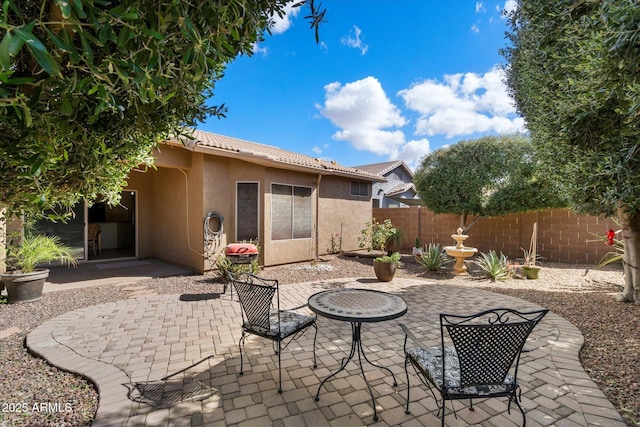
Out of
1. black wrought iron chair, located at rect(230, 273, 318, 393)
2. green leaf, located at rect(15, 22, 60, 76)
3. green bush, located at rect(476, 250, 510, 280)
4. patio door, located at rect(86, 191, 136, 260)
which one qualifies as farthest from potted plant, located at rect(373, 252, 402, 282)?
patio door, located at rect(86, 191, 136, 260)

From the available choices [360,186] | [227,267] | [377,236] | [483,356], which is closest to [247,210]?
[227,267]

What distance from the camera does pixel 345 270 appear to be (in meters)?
9.06

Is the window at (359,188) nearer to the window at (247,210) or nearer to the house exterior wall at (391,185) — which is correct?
the window at (247,210)

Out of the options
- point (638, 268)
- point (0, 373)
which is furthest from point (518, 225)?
point (0, 373)

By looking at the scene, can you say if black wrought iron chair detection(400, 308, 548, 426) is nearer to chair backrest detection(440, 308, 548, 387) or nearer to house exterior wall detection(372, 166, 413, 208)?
chair backrest detection(440, 308, 548, 387)

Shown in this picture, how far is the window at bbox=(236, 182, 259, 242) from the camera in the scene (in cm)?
859

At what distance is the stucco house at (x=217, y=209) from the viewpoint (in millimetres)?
7992

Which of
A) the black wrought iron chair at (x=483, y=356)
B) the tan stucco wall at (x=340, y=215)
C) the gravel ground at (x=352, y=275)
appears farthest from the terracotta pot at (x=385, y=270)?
the black wrought iron chair at (x=483, y=356)

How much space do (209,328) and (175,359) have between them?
0.93 meters

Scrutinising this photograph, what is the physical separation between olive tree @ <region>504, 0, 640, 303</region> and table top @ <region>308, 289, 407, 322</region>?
2.88m

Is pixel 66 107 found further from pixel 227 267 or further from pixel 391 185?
pixel 391 185

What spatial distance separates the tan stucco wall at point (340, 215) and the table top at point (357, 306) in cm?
734

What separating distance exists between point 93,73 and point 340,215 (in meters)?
10.8

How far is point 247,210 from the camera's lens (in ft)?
28.4
